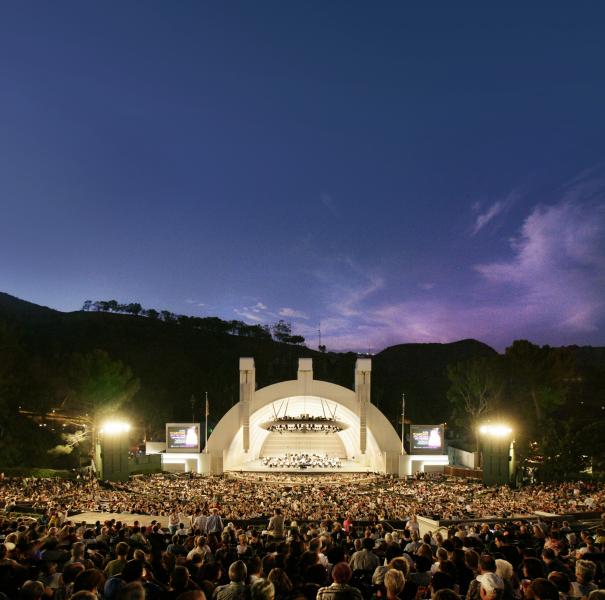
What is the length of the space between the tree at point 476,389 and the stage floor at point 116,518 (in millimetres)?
35120

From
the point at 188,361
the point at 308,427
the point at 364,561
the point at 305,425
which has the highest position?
the point at 188,361

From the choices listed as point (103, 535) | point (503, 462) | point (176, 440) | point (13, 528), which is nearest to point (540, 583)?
point (103, 535)

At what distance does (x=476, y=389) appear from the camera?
149 ft

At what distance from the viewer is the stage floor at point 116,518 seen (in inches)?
575

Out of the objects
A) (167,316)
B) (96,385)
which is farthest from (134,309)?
(96,385)

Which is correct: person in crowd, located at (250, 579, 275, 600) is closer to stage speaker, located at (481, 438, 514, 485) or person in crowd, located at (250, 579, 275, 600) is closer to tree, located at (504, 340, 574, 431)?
stage speaker, located at (481, 438, 514, 485)

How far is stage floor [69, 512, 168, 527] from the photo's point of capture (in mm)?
14598

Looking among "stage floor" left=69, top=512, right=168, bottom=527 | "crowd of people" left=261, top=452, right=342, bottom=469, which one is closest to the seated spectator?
"stage floor" left=69, top=512, right=168, bottom=527

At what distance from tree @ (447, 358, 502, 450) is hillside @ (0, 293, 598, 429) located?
1870 cm

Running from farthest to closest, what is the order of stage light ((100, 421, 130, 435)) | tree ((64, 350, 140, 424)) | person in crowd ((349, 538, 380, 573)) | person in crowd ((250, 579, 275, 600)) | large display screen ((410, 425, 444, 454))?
1. tree ((64, 350, 140, 424))
2. large display screen ((410, 425, 444, 454))
3. stage light ((100, 421, 130, 435))
4. person in crowd ((349, 538, 380, 573))
5. person in crowd ((250, 579, 275, 600))

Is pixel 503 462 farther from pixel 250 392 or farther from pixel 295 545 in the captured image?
pixel 295 545

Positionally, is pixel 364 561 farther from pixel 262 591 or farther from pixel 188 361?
pixel 188 361

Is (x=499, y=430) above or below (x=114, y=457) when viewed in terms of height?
above

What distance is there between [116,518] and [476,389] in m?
36.5
